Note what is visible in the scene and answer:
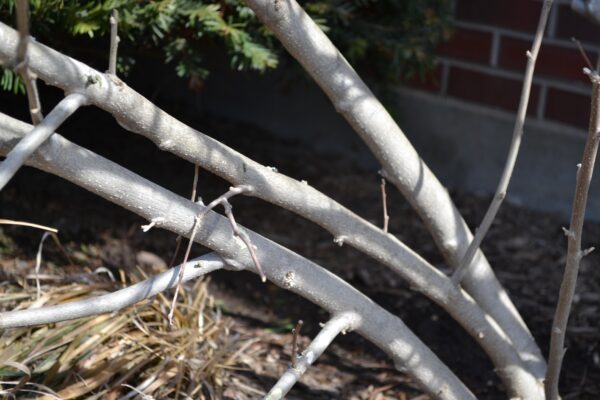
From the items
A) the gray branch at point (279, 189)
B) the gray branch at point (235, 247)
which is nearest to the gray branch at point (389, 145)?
the gray branch at point (279, 189)

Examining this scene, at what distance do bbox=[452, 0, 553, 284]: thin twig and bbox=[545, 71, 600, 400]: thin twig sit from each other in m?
0.15

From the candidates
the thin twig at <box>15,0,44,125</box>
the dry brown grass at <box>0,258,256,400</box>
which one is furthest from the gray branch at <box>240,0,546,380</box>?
the dry brown grass at <box>0,258,256,400</box>

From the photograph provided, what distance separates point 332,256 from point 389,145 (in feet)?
4.64

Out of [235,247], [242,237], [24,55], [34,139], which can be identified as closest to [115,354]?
[235,247]

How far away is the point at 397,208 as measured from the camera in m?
3.87

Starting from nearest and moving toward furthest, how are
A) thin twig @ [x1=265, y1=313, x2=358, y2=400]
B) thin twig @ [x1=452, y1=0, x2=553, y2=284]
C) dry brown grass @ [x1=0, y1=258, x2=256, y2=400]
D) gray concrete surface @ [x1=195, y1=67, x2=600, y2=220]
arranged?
1. thin twig @ [x1=265, y1=313, x2=358, y2=400]
2. thin twig @ [x1=452, y1=0, x2=553, y2=284]
3. dry brown grass @ [x1=0, y1=258, x2=256, y2=400]
4. gray concrete surface @ [x1=195, y1=67, x2=600, y2=220]

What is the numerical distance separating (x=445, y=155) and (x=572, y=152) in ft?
2.04

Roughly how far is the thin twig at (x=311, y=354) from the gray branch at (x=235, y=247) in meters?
0.03

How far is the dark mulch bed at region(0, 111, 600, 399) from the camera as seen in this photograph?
2691mm

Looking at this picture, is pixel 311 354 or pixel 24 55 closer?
pixel 24 55

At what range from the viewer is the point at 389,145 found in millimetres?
2049

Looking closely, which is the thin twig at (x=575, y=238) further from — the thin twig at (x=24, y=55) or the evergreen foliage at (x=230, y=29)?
the evergreen foliage at (x=230, y=29)

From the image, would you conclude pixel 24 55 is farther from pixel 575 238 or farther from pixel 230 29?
pixel 230 29

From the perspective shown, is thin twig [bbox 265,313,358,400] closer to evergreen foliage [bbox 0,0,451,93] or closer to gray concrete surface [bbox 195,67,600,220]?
evergreen foliage [bbox 0,0,451,93]
